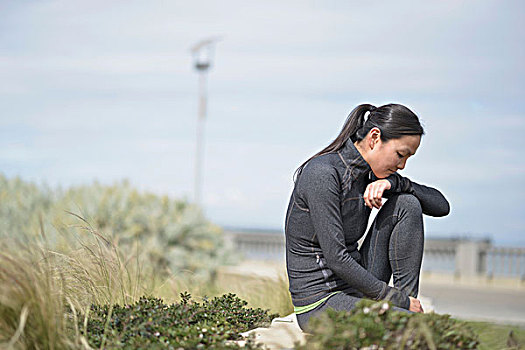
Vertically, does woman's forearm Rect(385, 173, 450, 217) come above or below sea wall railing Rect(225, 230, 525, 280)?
above

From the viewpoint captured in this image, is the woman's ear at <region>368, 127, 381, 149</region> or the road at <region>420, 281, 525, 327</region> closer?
the woman's ear at <region>368, 127, 381, 149</region>

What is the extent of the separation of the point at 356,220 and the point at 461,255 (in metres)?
12.8

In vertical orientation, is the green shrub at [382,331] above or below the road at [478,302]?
above

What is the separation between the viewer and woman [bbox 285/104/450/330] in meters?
3.17

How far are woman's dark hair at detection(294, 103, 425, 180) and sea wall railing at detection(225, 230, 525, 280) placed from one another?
10754 millimetres

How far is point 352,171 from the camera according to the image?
11.1 ft

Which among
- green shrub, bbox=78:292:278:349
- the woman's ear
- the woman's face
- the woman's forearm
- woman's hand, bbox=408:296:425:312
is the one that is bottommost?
green shrub, bbox=78:292:278:349

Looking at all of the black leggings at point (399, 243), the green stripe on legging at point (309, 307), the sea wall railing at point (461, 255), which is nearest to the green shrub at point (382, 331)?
the green stripe on legging at point (309, 307)

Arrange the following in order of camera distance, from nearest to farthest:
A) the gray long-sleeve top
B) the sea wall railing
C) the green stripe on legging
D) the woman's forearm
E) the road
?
the gray long-sleeve top
the green stripe on legging
the woman's forearm
the road
the sea wall railing

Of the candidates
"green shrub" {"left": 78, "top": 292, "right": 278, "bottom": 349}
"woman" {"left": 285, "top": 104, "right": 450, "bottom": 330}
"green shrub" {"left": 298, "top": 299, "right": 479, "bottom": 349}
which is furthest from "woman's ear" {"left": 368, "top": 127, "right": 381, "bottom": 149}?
"green shrub" {"left": 78, "top": 292, "right": 278, "bottom": 349}

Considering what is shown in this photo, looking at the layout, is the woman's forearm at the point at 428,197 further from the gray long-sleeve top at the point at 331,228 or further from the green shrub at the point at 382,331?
the green shrub at the point at 382,331

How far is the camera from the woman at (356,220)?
3166 millimetres

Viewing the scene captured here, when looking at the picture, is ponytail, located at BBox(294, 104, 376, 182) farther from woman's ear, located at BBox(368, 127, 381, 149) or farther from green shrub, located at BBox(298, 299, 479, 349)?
green shrub, located at BBox(298, 299, 479, 349)

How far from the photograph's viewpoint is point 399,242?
136 inches
